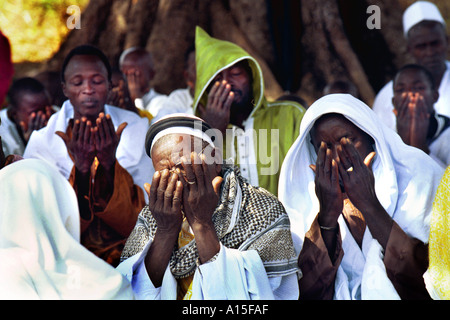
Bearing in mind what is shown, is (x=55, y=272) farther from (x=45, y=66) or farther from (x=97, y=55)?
(x=45, y=66)

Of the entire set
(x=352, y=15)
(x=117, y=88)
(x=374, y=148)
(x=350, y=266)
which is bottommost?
(x=350, y=266)

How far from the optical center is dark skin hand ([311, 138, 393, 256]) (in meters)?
3.29

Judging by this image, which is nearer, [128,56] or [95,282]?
[95,282]

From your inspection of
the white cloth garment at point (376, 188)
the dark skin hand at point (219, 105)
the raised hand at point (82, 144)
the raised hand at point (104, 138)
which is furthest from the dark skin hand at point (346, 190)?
the raised hand at point (82, 144)

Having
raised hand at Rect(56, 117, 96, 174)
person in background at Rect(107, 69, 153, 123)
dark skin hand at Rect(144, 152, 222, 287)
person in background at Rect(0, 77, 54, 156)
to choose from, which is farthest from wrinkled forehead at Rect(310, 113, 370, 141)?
person in background at Rect(0, 77, 54, 156)

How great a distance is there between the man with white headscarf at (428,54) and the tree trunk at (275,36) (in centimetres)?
81

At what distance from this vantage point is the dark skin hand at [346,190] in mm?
3289

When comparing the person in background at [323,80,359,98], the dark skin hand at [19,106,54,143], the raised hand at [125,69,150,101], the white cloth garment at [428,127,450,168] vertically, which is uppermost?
the raised hand at [125,69,150,101]

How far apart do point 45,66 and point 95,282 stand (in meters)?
4.74

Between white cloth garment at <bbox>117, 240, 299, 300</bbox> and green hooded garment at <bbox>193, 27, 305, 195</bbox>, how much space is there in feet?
3.90

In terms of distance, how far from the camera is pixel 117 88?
5.69 m

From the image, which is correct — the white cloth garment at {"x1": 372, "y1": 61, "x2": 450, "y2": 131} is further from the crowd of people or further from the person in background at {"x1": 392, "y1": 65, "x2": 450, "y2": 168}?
the crowd of people

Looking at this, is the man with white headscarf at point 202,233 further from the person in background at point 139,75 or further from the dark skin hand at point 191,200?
the person in background at point 139,75

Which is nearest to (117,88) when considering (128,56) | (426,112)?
(128,56)
